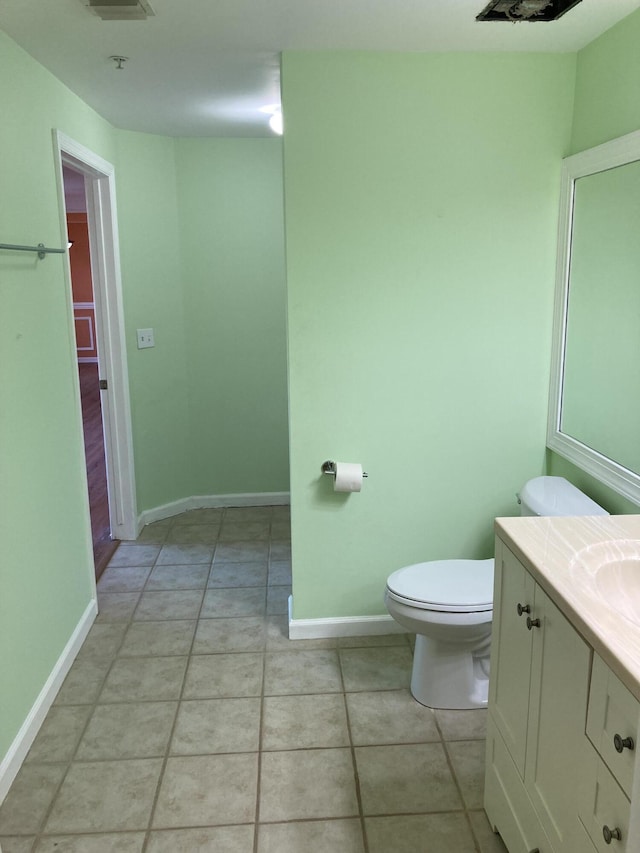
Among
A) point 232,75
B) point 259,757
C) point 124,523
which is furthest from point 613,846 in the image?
point 124,523

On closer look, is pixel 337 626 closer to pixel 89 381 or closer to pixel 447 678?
pixel 447 678

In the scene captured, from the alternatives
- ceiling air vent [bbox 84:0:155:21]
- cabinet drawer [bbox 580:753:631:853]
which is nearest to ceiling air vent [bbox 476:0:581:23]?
ceiling air vent [bbox 84:0:155:21]

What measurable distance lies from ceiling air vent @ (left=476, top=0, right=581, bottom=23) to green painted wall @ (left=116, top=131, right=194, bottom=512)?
7.39 ft

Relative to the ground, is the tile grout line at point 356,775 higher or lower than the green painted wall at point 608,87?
lower

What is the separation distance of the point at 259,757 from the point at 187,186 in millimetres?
3032

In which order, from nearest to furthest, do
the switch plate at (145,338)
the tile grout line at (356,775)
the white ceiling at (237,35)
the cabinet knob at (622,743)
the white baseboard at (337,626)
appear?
the cabinet knob at (622,743)
the tile grout line at (356,775)
the white ceiling at (237,35)
the white baseboard at (337,626)
the switch plate at (145,338)

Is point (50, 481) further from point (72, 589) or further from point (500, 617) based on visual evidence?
point (500, 617)

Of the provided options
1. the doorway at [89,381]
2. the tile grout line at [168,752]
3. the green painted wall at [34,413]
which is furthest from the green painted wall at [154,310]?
the tile grout line at [168,752]

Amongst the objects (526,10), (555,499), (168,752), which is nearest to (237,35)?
(526,10)

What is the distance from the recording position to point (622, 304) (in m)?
2.24

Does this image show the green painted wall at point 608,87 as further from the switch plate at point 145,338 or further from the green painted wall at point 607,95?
the switch plate at point 145,338

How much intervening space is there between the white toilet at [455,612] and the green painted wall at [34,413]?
122 centimetres

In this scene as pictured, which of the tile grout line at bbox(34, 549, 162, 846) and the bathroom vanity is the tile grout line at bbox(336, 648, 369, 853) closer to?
the bathroom vanity

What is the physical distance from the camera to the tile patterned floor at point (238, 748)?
188 cm
